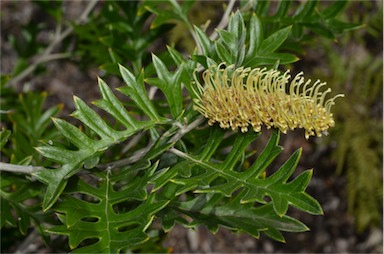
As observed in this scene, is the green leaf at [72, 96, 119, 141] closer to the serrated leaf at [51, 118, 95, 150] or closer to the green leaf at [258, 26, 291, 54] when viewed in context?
the serrated leaf at [51, 118, 95, 150]

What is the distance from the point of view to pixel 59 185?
36.2 inches

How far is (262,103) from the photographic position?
2.88 feet

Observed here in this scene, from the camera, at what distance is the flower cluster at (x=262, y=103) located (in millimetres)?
869

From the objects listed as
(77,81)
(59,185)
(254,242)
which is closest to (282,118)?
(59,185)

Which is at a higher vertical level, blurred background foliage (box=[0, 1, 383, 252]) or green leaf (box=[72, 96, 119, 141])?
green leaf (box=[72, 96, 119, 141])

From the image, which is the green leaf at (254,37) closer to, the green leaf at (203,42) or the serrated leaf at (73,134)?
the green leaf at (203,42)

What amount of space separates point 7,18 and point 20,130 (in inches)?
54.8

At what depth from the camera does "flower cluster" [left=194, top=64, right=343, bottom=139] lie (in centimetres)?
87

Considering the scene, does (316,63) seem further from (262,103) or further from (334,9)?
(262,103)

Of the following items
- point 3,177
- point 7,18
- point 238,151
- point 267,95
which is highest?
point 267,95

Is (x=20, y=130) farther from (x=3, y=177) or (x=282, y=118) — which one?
(x=282, y=118)

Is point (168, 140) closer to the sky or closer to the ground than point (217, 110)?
closer to the ground

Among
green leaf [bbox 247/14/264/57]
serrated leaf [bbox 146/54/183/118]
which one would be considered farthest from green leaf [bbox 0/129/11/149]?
green leaf [bbox 247/14/264/57]

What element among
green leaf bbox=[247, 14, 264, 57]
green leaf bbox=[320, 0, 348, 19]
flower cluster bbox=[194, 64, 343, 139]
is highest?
green leaf bbox=[320, 0, 348, 19]
